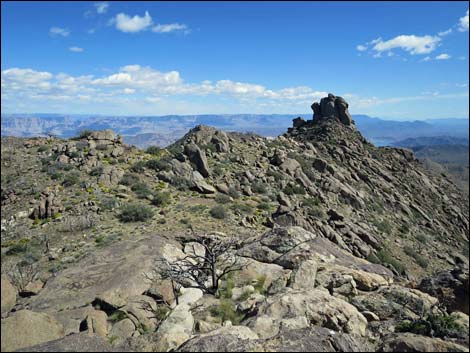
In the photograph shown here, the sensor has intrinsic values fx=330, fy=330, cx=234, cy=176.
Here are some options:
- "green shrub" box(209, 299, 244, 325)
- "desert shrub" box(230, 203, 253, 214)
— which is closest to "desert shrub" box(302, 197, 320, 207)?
"desert shrub" box(230, 203, 253, 214)

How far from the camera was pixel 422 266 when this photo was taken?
30734 millimetres

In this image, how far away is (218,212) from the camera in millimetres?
22734

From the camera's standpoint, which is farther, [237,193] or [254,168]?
[254,168]

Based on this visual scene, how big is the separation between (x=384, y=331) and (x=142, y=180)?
21.5 metres

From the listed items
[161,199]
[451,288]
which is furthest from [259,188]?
[451,288]

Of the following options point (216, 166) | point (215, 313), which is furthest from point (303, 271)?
point (216, 166)

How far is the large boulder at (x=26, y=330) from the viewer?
20.6 ft

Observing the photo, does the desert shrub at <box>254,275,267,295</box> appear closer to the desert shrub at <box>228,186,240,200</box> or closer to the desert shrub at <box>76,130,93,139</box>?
the desert shrub at <box>228,186,240,200</box>

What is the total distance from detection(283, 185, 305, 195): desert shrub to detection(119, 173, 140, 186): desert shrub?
47.9 feet

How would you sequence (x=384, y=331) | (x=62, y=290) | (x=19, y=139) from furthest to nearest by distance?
(x=19, y=139)
(x=62, y=290)
(x=384, y=331)

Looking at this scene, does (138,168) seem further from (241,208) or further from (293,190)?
(293,190)

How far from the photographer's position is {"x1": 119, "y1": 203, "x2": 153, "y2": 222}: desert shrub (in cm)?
2036

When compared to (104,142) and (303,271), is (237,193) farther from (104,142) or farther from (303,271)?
(303,271)

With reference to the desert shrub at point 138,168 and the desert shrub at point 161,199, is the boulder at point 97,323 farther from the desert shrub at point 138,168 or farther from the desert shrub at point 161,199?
the desert shrub at point 138,168
